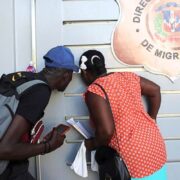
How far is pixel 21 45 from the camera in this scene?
9.44ft

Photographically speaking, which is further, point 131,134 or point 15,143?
point 131,134

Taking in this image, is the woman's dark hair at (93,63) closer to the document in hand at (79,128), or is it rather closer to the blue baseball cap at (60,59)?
the blue baseball cap at (60,59)

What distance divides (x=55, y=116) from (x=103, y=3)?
954 mm

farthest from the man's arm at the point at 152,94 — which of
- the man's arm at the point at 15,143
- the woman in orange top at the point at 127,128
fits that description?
the man's arm at the point at 15,143

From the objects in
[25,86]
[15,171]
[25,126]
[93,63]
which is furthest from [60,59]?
[15,171]

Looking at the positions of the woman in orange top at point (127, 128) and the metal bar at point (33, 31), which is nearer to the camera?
the woman in orange top at point (127, 128)

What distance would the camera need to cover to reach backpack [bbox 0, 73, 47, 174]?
2.01 metres

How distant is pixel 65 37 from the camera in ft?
9.40

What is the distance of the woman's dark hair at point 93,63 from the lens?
2533mm

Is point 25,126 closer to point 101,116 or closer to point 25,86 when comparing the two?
point 25,86

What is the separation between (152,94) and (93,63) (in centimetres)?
54

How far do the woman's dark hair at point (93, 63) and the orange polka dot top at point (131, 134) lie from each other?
181 mm

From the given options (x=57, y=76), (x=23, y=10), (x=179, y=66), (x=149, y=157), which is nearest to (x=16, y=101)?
(x=57, y=76)

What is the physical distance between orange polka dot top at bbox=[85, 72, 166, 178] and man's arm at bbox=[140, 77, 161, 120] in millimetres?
353
